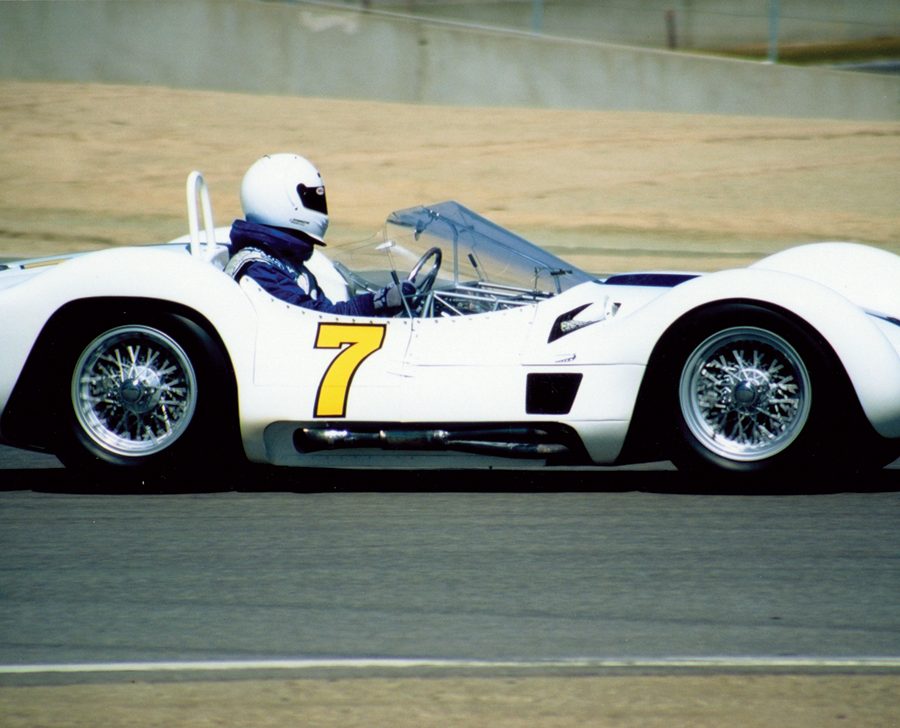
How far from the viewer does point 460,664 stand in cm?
403

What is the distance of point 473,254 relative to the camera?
253 inches

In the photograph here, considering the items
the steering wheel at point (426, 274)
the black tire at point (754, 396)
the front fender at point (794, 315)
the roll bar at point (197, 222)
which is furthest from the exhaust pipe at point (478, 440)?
the roll bar at point (197, 222)

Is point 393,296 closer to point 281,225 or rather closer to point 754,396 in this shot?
point 281,225

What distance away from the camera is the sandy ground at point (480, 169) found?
1546cm

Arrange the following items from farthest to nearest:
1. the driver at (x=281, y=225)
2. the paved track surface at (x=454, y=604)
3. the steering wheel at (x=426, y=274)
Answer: the driver at (x=281, y=225) → the steering wheel at (x=426, y=274) → the paved track surface at (x=454, y=604)

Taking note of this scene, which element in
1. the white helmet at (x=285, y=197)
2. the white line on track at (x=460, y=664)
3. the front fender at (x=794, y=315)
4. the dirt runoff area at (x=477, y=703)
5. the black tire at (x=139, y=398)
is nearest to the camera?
the dirt runoff area at (x=477, y=703)

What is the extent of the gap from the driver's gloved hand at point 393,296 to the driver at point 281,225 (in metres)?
0.13

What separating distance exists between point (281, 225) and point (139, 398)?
952 mm

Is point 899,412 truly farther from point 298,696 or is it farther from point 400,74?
point 400,74

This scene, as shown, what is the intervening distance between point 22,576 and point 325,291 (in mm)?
2552

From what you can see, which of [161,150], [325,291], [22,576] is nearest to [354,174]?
[161,150]

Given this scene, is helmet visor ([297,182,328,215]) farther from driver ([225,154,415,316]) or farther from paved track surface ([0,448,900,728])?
paved track surface ([0,448,900,728])

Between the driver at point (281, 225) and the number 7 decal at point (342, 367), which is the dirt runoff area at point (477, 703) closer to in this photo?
the number 7 decal at point (342, 367)

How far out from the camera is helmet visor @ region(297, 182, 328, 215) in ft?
21.7
